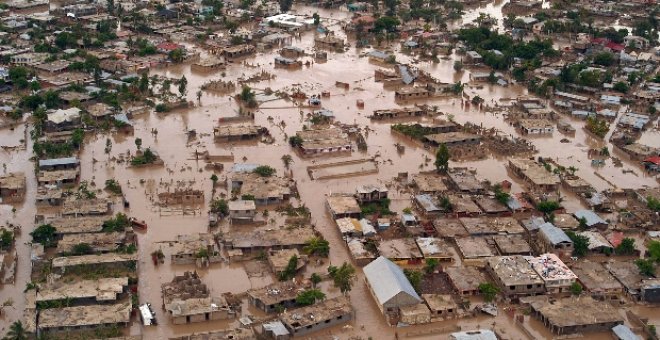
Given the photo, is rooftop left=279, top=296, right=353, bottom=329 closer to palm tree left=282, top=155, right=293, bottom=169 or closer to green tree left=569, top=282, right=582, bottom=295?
green tree left=569, top=282, right=582, bottom=295

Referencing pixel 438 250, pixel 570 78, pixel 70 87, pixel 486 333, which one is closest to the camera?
pixel 486 333

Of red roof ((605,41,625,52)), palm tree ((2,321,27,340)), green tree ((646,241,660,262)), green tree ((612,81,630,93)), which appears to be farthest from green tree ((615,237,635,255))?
red roof ((605,41,625,52))

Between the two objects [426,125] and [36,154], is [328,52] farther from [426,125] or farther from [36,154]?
[36,154]

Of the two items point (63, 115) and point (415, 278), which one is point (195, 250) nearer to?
point (415, 278)

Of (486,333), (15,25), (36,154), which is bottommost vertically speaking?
(486,333)

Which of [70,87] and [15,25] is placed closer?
[70,87]

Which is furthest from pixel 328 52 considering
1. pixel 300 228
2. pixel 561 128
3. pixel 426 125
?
pixel 300 228

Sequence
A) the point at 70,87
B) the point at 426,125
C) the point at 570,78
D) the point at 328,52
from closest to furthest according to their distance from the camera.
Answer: the point at 426,125
the point at 70,87
the point at 570,78
the point at 328,52
